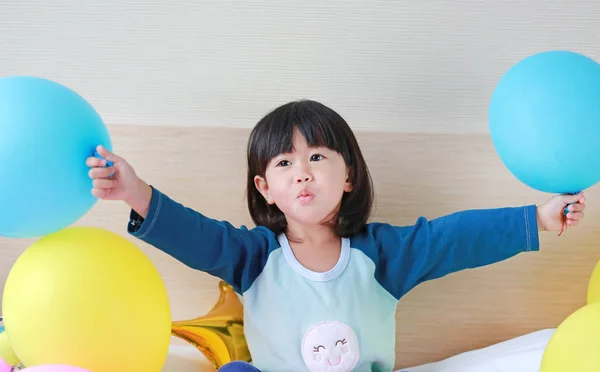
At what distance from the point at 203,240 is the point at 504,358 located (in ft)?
2.00

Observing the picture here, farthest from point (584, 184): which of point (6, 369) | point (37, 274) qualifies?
point (6, 369)

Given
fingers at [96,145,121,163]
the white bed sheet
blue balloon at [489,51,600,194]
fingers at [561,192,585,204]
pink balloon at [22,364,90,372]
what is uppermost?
blue balloon at [489,51,600,194]

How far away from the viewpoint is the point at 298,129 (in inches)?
49.0

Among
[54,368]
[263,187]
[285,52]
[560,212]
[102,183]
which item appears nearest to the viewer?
[54,368]

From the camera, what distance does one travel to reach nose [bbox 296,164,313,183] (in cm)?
120

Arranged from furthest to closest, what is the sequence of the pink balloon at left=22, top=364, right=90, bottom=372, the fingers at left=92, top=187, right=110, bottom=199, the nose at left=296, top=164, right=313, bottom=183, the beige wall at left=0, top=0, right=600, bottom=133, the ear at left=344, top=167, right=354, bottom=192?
the beige wall at left=0, top=0, right=600, bottom=133
the ear at left=344, top=167, right=354, bottom=192
the nose at left=296, top=164, right=313, bottom=183
the fingers at left=92, top=187, right=110, bottom=199
the pink balloon at left=22, top=364, right=90, bottom=372

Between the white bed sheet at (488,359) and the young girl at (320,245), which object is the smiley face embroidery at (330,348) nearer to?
the young girl at (320,245)

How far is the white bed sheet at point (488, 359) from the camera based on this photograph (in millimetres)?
1279

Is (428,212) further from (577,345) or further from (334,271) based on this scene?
(577,345)

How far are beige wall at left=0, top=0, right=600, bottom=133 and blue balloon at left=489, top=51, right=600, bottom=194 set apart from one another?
0.34 m

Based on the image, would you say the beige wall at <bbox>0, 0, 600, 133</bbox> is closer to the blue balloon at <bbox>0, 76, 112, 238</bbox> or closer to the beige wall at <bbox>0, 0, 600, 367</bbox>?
the beige wall at <bbox>0, 0, 600, 367</bbox>

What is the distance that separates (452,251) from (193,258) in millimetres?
472

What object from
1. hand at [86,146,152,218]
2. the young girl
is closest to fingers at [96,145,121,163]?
hand at [86,146,152,218]

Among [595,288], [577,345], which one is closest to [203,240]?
[577,345]
